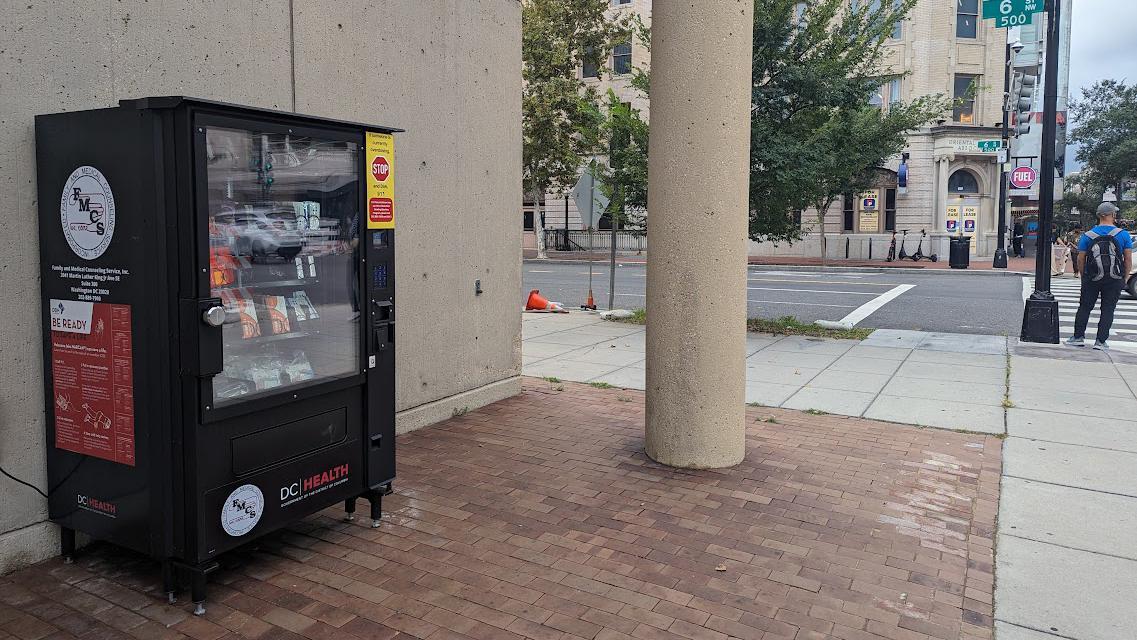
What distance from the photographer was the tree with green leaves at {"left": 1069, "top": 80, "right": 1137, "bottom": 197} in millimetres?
43375

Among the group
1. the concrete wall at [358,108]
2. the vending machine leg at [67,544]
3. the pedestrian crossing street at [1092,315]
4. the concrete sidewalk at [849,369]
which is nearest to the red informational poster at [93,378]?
the concrete wall at [358,108]

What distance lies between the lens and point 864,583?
399 cm

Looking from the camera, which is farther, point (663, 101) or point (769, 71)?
point (769, 71)

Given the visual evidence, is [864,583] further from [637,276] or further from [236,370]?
[637,276]

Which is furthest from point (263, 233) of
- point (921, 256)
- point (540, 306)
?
point (921, 256)

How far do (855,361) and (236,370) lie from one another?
839 cm

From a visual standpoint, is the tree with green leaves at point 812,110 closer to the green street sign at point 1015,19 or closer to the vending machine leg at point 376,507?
the green street sign at point 1015,19

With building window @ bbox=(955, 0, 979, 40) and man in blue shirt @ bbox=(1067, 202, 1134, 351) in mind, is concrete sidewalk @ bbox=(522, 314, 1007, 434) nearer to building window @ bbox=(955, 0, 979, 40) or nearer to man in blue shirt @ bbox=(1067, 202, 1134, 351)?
man in blue shirt @ bbox=(1067, 202, 1134, 351)

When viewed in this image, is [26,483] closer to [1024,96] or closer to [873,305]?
[873,305]

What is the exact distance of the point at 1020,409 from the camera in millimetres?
7691

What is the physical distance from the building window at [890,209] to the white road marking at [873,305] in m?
18.1

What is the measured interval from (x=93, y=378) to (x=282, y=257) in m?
1.02

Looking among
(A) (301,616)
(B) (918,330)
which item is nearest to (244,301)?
(A) (301,616)

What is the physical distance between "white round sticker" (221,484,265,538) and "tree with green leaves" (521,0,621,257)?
2844 centimetres
